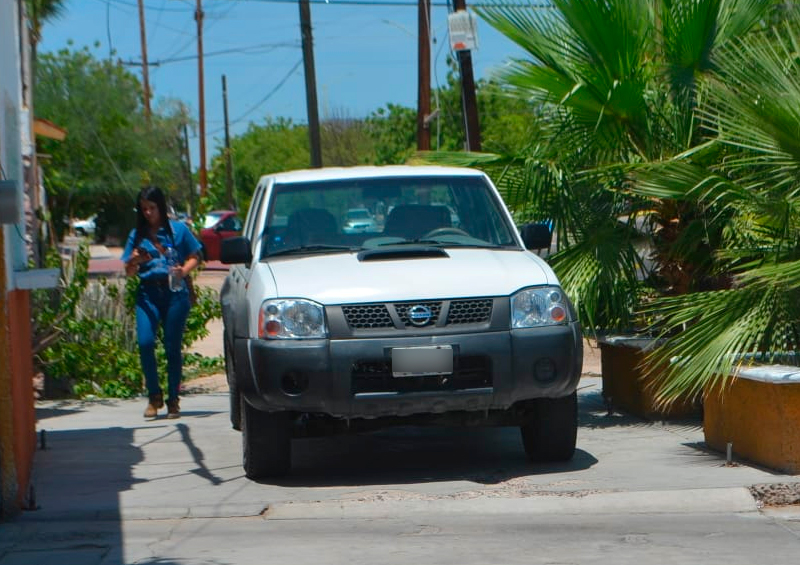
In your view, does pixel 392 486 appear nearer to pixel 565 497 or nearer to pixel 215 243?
pixel 565 497

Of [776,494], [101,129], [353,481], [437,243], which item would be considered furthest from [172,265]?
[101,129]

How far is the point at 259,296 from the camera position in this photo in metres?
6.77

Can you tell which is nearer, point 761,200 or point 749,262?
point 761,200

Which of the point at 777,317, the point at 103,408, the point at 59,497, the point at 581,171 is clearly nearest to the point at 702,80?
the point at 581,171

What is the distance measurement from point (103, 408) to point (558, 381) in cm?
523

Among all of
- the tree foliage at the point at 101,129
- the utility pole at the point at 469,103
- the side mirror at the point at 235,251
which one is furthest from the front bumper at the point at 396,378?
the tree foliage at the point at 101,129

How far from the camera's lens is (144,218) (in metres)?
9.49

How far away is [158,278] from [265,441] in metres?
2.74

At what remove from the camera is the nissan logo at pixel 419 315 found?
21.7 feet

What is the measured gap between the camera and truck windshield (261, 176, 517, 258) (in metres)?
7.61

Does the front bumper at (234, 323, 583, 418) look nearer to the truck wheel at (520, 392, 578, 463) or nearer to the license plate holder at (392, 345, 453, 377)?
the license plate holder at (392, 345, 453, 377)

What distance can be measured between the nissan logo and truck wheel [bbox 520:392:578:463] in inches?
37.3

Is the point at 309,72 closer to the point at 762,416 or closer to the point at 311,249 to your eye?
the point at 311,249

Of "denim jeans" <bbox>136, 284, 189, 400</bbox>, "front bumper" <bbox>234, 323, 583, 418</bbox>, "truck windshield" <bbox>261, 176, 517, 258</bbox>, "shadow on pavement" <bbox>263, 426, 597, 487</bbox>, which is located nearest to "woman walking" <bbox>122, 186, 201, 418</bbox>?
"denim jeans" <bbox>136, 284, 189, 400</bbox>
